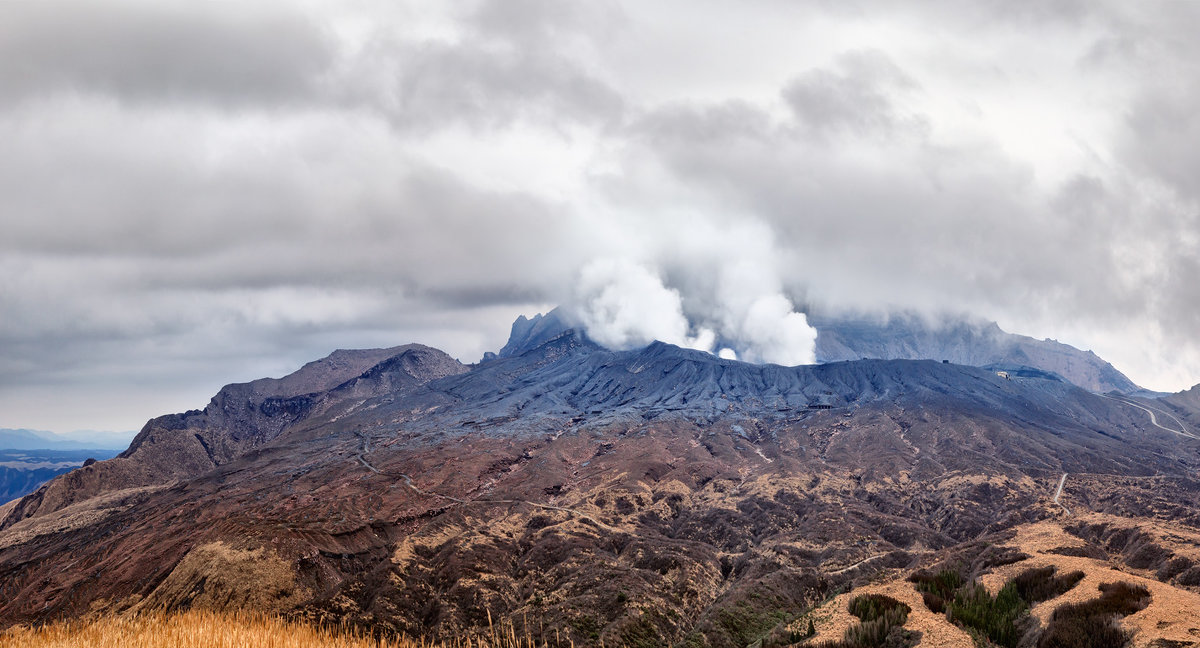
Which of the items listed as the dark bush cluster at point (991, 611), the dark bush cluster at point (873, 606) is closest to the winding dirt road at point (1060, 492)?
the dark bush cluster at point (991, 611)

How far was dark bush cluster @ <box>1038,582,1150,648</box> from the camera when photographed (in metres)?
29.3

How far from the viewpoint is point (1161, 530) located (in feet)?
224

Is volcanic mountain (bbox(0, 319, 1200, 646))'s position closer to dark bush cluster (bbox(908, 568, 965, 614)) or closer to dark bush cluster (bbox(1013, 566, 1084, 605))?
dark bush cluster (bbox(908, 568, 965, 614))

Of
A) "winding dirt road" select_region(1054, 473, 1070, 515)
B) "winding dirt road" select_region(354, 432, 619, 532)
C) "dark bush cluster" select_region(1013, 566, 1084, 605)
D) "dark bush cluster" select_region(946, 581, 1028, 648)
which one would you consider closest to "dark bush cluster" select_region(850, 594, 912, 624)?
"dark bush cluster" select_region(946, 581, 1028, 648)

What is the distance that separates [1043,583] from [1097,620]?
10690mm

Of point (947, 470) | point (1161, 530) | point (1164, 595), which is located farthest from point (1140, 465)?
point (1164, 595)

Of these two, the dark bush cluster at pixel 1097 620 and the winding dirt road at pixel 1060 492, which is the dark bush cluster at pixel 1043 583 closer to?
the dark bush cluster at pixel 1097 620

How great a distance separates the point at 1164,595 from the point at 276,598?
7937 centimetres

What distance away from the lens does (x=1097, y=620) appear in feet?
101

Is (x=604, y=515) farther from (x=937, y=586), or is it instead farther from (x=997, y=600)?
(x=997, y=600)

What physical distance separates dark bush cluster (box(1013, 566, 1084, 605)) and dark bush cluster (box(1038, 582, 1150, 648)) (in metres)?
3.37

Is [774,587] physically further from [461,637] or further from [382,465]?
[382,465]

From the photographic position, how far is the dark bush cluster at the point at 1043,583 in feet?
127

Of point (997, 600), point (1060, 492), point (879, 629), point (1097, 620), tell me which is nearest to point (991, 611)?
point (997, 600)
